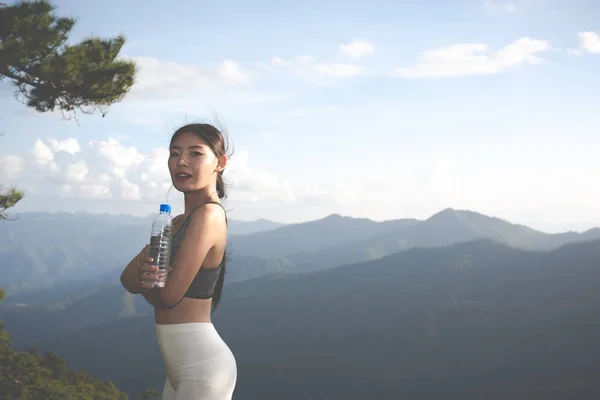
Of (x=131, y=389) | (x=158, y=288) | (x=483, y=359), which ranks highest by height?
(x=158, y=288)

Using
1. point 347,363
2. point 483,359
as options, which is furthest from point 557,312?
point 347,363

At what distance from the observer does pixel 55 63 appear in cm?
1011

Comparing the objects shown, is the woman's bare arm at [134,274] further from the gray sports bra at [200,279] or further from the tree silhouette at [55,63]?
the tree silhouette at [55,63]

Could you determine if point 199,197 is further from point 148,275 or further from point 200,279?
point 148,275

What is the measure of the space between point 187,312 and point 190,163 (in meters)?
0.87

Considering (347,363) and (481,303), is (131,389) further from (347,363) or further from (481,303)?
(481,303)

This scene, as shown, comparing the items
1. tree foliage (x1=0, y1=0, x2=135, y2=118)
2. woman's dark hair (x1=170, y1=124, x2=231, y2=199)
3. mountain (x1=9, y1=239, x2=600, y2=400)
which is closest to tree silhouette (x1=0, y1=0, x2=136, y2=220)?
tree foliage (x1=0, y1=0, x2=135, y2=118)

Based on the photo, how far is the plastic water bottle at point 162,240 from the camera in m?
2.79

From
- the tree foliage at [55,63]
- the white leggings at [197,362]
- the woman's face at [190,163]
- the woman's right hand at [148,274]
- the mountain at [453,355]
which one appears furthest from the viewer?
the mountain at [453,355]

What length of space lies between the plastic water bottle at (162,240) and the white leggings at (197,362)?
394mm

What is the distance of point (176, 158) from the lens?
2953 mm

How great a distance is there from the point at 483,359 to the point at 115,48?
15778 centimetres

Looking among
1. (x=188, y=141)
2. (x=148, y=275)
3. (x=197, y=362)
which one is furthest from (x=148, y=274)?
(x=188, y=141)

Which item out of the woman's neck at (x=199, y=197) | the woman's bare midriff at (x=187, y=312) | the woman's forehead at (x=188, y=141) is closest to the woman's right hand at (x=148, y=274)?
the woman's bare midriff at (x=187, y=312)
